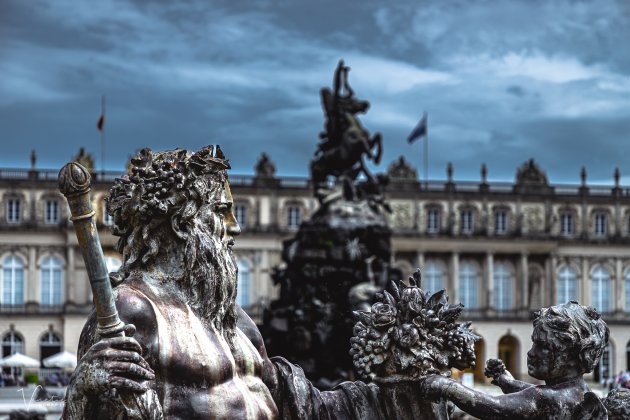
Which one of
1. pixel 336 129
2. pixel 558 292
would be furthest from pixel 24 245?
pixel 336 129

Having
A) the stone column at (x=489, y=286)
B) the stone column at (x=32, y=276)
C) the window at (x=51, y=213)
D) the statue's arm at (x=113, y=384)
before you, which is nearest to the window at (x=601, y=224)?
the stone column at (x=489, y=286)

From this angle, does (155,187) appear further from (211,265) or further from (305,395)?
(305,395)

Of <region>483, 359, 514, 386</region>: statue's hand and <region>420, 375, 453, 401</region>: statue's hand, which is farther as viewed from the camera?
<region>483, 359, 514, 386</region>: statue's hand

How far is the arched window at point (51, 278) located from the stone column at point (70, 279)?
0.58 metres

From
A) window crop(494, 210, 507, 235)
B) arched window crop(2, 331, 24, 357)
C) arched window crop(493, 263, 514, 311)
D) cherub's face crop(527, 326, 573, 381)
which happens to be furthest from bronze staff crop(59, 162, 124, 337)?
window crop(494, 210, 507, 235)

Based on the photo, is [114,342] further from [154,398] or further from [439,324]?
[439,324]

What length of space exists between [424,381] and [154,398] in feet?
2.71

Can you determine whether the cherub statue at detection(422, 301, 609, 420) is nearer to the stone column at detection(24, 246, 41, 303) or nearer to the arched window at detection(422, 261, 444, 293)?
the stone column at detection(24, 246, 41, 303)

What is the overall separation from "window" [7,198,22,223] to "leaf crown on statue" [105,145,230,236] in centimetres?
7433

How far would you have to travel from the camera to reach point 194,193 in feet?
11.3

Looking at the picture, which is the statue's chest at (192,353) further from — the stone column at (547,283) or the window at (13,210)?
the stone column at (547,283)

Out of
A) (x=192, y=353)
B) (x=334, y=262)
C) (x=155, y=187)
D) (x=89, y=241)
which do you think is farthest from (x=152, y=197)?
(x=334, y=262)

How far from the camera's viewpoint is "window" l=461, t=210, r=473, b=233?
268 ft

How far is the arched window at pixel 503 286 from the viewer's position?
81.2m
